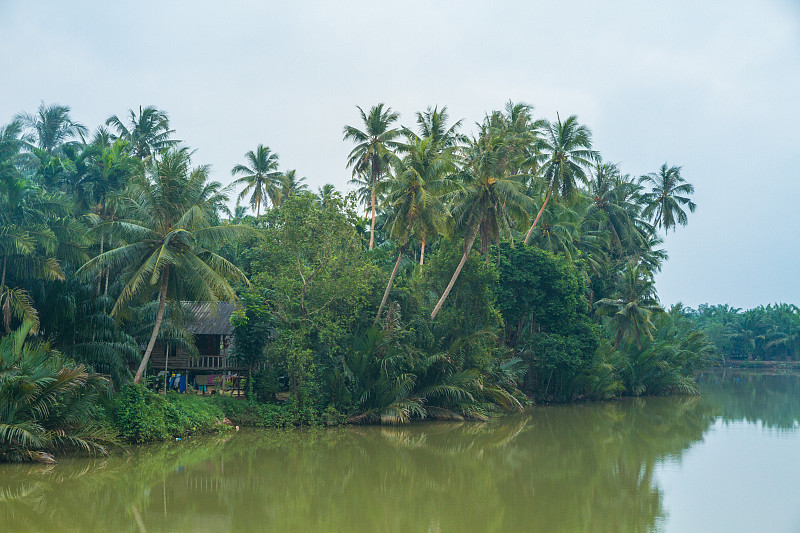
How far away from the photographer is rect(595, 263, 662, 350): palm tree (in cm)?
3456

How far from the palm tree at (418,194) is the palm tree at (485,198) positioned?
1.51m

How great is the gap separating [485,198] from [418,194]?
12.6ft

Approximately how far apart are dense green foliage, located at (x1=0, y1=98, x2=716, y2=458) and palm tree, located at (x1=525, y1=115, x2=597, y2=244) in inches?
4.2

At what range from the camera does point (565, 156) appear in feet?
103

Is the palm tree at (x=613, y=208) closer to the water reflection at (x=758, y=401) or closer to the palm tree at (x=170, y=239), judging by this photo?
the water reflection at (x=758, y=401)

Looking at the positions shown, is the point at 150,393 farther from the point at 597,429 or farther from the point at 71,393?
the point at 597,429

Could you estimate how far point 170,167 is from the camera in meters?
19.5

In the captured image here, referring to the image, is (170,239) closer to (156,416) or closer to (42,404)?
(156,416)

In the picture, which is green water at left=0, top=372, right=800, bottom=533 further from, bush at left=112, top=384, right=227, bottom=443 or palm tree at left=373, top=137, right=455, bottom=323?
palm tree at left=373, top=137, right=455, bottom=323

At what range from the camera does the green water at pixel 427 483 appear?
455 inches

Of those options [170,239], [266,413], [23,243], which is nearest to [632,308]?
[266,413]

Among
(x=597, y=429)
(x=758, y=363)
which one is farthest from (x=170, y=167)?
(x=758, y=363)

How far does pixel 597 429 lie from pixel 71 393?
17253 mm

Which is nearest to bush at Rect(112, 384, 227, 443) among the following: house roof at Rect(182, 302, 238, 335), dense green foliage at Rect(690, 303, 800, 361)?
house roof at Rect(182, 302, 238, 335)
